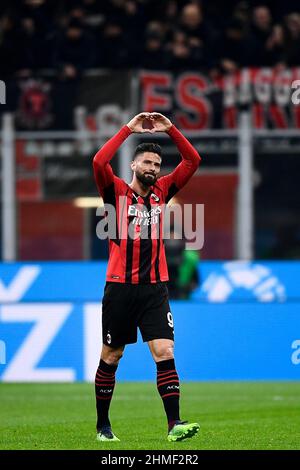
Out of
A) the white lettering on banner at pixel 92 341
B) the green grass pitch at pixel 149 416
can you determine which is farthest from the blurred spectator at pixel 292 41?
the green grass pitch at pixel 149 416

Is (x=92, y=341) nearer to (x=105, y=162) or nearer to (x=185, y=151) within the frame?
(x=185, y=151)

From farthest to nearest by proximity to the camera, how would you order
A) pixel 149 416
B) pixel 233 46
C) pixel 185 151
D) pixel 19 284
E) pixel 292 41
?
pixel 233 46
pixel 292 41
pixel 19 284
pixel 149 416
pixel 185 151

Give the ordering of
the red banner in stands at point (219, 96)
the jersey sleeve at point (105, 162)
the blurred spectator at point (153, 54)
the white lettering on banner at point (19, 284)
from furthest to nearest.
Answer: the blurred spectator at point (153, 54), the red banner in stands at point (219, 96), the white lettering on banner at point (19, 284), the jersey sleeve at point (105, 162)

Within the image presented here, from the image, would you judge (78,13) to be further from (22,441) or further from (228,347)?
(22,441)

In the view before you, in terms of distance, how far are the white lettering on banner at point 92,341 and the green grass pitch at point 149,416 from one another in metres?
0.22

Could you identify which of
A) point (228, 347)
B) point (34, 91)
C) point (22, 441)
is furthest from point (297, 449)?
point (34, 91)

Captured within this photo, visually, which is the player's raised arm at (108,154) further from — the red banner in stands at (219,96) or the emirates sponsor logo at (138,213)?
the red banner in stands at (219,96)

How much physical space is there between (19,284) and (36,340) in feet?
4.92

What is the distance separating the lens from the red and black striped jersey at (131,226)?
9312mm

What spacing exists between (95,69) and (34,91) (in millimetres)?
1035

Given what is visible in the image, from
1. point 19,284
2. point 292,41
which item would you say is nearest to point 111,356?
point 19,284

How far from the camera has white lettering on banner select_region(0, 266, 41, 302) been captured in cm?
1697

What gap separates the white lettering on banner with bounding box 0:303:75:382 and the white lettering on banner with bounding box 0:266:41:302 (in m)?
0.87

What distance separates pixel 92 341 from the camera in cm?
1592
